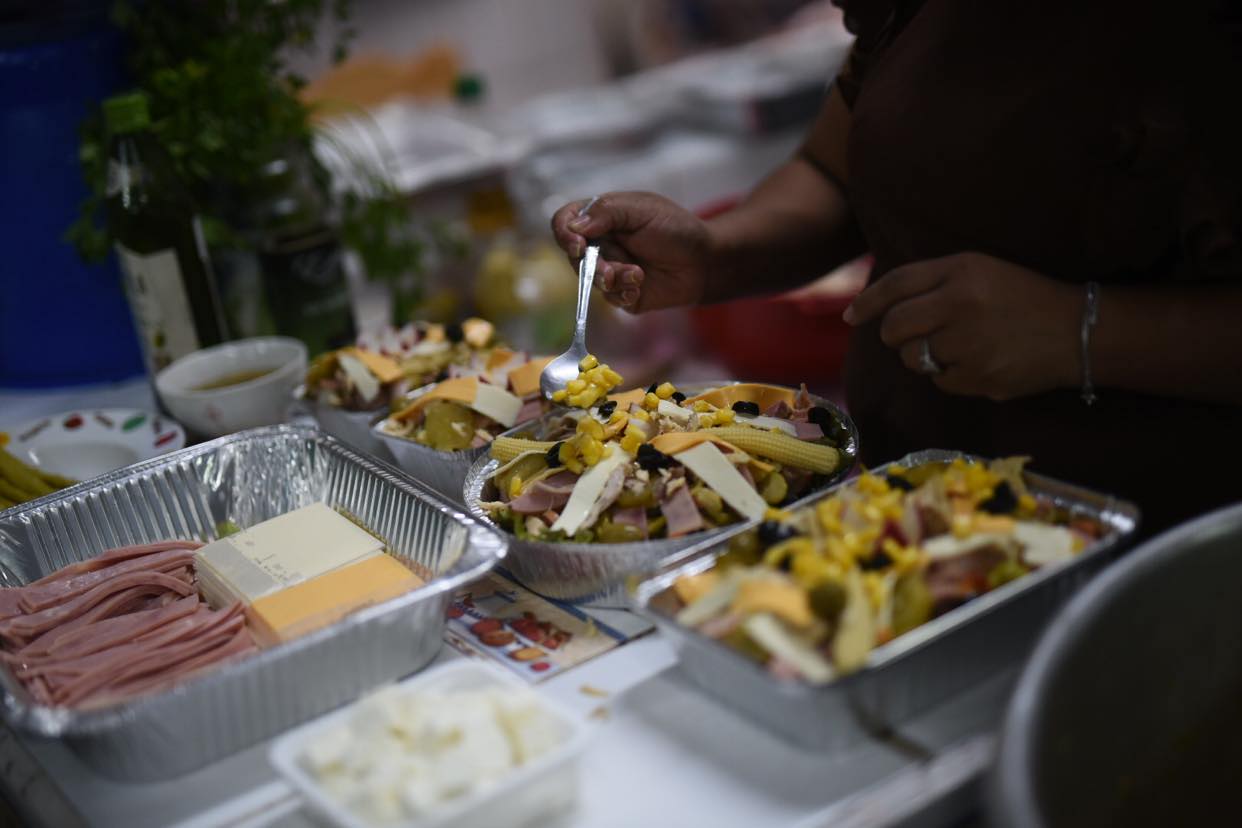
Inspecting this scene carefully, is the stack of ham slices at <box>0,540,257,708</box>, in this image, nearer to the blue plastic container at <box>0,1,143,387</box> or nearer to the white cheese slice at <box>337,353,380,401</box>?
the white cheese slice at <box>337,353,380,401</box>

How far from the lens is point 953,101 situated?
115 centimetres

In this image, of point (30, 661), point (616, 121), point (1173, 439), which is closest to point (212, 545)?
point (30, 661)

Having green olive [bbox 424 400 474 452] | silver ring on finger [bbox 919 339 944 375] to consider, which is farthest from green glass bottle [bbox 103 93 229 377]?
silver ring on finger [bbox 919 339 944 375]

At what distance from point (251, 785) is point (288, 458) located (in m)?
0.50

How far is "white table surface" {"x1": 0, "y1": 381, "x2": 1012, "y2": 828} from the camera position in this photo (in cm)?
80

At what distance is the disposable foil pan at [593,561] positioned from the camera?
0.99 metres

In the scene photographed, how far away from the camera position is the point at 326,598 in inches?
39.8

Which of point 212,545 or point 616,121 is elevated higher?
point 616,121

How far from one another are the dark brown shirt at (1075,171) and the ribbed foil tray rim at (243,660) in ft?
1.90

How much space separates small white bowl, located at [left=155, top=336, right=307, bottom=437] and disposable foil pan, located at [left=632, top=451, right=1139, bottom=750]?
84 cm

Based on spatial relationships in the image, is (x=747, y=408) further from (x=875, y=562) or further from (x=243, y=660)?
(x=243, y=660)

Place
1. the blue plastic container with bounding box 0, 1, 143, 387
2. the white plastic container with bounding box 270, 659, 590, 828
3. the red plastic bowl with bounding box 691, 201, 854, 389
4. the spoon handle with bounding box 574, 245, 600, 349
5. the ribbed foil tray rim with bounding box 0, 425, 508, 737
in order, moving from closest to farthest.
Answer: the white plastic container with bounding box 270, 659, 590, 828, the ribbed foil tray rim with bounding box 0, 425, 508, 737, the spoon handle with bounding box 574, 245, 600, 349, the blue plastic container with bounding box 0, 1, 143, 387, the red plastic bowl with bounding box 691, 201, 854, 389

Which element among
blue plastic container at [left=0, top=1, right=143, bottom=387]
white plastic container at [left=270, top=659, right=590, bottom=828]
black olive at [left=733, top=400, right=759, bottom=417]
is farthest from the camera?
blue plastic container at [left=0, top=1, right=143, bottom=387]

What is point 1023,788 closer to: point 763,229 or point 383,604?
point 383,604
